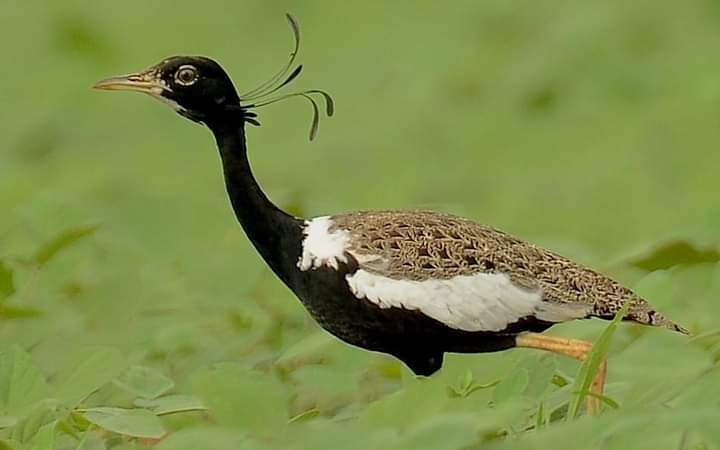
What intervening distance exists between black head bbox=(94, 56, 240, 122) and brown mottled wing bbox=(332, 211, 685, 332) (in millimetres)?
293

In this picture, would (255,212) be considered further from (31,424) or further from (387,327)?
(31,424)

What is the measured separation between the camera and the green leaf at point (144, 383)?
3326 mm

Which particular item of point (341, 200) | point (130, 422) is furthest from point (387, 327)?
point (341, 200)

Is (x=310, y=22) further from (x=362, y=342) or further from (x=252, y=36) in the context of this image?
(x=362, y=342)

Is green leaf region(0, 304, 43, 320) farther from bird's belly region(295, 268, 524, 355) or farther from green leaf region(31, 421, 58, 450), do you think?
green leaf region(31, 421, 58, 450)

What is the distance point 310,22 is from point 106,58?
3.29 feet

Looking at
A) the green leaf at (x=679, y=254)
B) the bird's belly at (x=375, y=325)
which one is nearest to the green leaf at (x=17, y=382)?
the bird's belly at (x=375, y=325)

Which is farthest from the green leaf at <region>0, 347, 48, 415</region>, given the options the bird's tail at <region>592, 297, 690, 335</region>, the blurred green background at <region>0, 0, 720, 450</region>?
the bird's tail at <region>592, 297, 690, 335</region>

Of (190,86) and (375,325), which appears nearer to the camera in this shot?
(375,325)

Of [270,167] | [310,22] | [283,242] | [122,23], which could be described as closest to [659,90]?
[270,167]

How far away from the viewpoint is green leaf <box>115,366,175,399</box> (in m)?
3.33

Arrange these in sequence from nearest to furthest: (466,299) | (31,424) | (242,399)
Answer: (242,399) < (31,424) < (466,299)

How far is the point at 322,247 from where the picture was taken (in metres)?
3.41

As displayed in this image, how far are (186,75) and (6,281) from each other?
0.56 meters
